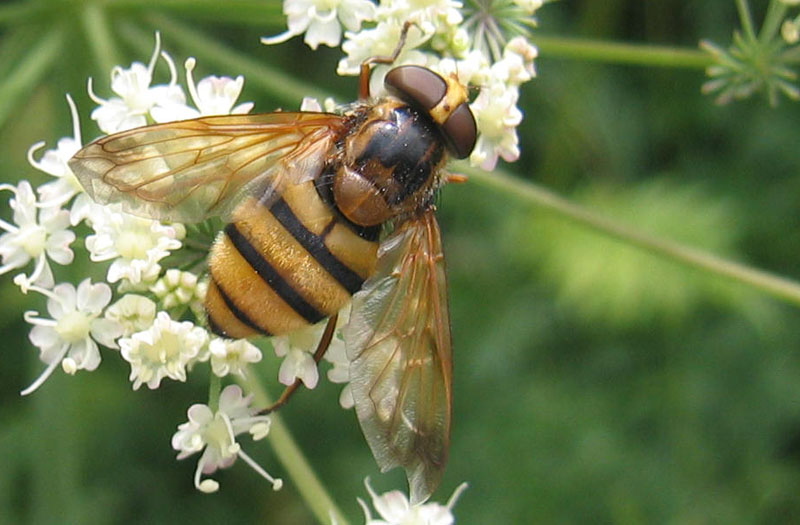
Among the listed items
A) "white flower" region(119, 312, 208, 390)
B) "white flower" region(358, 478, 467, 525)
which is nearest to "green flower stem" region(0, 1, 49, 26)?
"white flower" region(119, 312, 208, 390)

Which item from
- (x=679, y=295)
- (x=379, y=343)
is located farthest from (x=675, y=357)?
(x=379, y=343)

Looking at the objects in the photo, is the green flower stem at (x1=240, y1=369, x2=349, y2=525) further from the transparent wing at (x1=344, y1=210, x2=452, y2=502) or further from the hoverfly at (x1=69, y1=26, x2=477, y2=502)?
the transparent wing at (x1=344, y1=210, x2=452, y2=502)

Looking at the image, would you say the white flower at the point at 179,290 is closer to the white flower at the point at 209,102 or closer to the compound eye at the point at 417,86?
the white flower at the point at 209,102

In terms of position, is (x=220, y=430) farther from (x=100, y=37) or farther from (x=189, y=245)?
(x=100, y=37)

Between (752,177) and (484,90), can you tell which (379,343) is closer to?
(484,90)

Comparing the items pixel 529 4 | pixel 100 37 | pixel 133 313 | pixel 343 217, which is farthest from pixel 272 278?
pixel 100 37

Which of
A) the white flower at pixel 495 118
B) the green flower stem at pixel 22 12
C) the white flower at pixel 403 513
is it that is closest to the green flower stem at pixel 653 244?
the white flower at pixel 495 118
